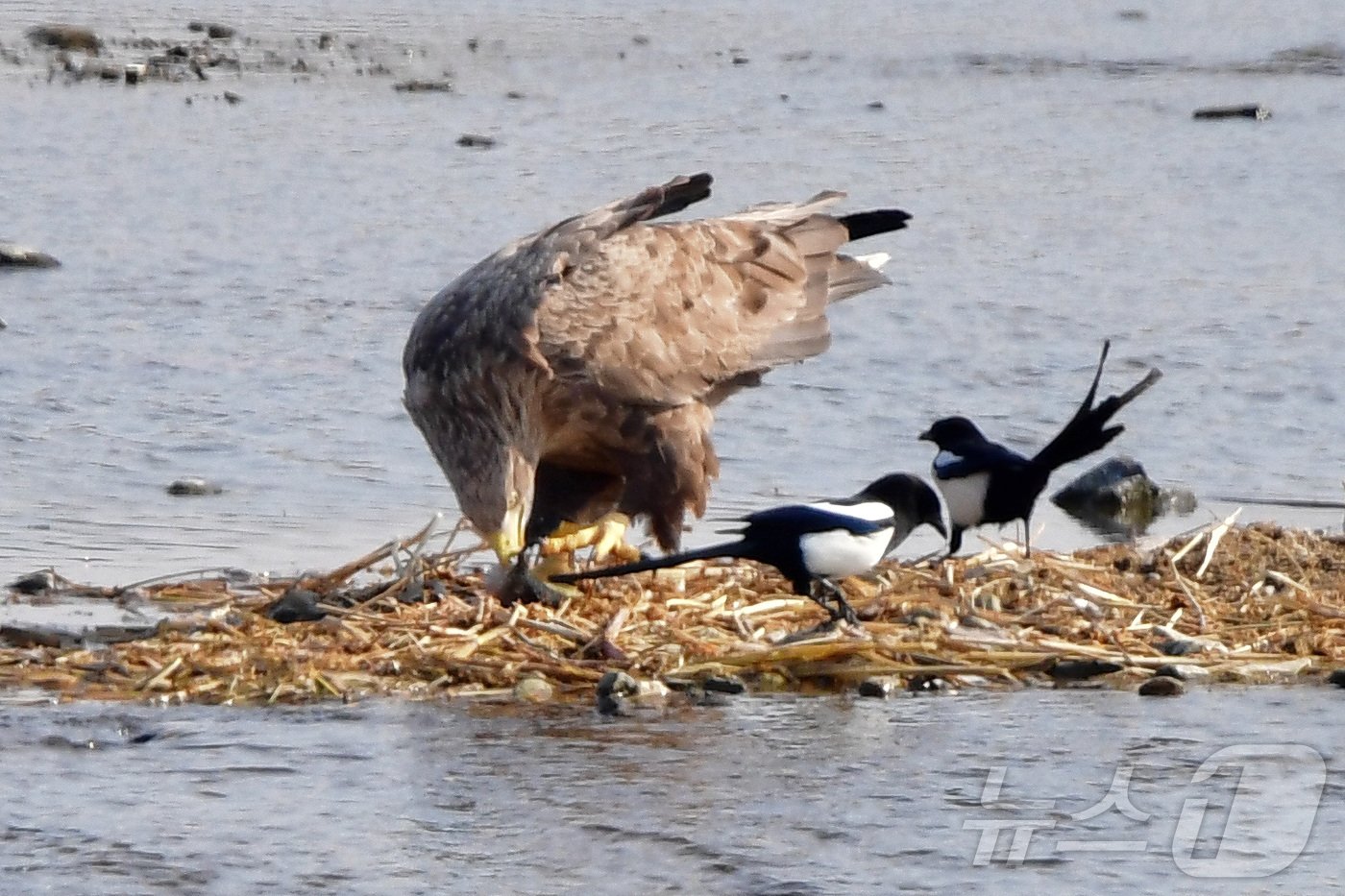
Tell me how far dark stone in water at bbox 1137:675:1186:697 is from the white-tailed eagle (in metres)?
1.68

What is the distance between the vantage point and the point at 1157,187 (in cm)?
1527

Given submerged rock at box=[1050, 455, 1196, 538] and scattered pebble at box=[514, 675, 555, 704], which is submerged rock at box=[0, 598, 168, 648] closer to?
scattered pebble at box=[514, 675, 555, 704]

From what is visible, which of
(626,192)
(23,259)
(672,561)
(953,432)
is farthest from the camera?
(626,192)

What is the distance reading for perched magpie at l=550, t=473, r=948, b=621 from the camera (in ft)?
20.8

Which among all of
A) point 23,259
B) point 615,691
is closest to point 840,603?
point 615,691

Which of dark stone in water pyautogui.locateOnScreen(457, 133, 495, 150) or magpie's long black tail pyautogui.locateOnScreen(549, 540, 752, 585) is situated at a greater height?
magpie's long black tail pyautogui.locateOnScreen(549, 540, 752, 585)

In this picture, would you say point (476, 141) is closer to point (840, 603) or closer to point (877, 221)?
point (877, 221)

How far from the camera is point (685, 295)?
307 inches

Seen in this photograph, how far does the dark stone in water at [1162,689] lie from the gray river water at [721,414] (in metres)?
0.08

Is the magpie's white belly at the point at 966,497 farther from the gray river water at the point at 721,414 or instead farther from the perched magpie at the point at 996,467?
the gray river water at the point at 721,414

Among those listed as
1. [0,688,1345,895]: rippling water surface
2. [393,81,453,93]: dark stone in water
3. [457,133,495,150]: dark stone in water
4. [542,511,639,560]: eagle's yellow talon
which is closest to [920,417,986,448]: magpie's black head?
[542,511,639,560]: eagle's yellow talon

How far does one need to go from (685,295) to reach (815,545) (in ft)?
5.51

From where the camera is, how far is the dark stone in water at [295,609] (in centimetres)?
664

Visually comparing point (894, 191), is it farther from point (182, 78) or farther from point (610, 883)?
point (610, 883)
